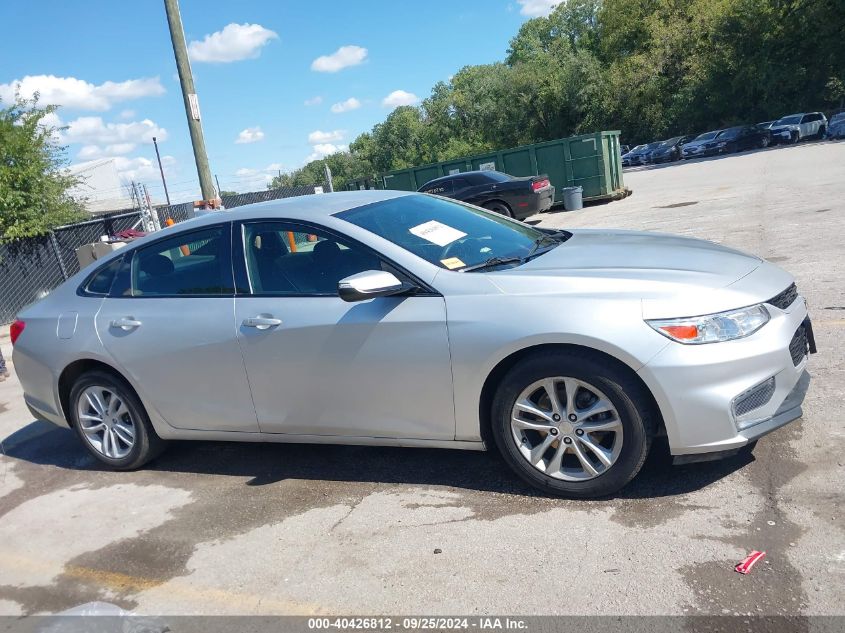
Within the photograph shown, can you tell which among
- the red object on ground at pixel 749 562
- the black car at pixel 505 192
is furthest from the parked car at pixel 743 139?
the red object on ground at pixel 749 562

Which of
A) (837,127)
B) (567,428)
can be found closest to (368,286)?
(567,428)

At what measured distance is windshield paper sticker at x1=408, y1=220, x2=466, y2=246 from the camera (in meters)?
→ 4.17

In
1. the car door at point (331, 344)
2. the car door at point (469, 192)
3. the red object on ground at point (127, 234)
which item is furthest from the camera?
the car door at point (469, 192)

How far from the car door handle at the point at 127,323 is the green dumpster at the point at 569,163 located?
55.9ft

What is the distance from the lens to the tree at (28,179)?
13992 mm

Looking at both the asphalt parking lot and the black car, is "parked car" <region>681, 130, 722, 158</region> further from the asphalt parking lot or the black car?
the asphalt parking lot

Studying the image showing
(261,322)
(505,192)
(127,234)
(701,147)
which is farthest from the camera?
(701,147)

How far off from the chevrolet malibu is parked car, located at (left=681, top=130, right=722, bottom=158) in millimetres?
38580

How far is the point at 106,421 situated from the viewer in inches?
196

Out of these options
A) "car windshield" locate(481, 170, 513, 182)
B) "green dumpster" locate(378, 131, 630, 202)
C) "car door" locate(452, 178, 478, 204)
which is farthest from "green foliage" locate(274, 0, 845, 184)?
"car door" locate(452, 178, 478, 204)

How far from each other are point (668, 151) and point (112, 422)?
1678 inches

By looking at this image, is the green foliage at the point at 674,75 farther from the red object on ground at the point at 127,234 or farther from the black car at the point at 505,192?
the red object on ground at the point at 127,234

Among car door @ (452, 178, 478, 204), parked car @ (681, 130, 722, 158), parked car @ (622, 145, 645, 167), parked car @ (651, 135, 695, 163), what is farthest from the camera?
parked car @ (622, 145, 645, 167)

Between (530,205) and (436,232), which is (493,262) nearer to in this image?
(436,232)
